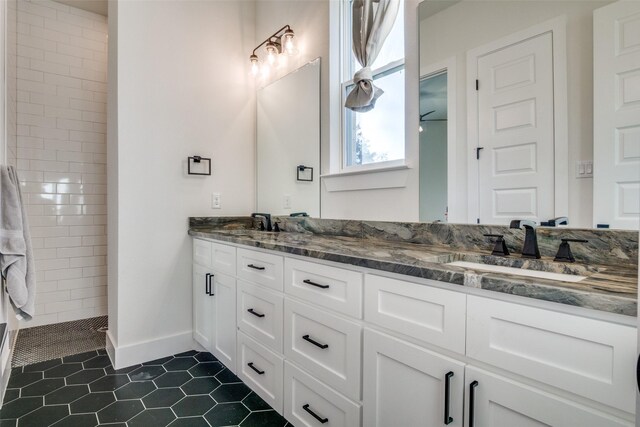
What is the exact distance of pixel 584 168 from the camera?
45.7 inches

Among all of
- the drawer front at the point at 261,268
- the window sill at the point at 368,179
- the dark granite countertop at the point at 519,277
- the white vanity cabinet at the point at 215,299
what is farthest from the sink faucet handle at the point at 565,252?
the white vanity cabinet at the point at 215,299

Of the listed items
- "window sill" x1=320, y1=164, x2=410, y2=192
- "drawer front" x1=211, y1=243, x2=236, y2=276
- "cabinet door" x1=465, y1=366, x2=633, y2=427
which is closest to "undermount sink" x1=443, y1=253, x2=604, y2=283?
"cabinet door" x1=465, y1=366, x2=633, y2=427

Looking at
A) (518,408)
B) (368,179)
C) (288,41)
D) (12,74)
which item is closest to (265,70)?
(288,41)

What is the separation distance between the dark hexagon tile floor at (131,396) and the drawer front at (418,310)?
0.92 m

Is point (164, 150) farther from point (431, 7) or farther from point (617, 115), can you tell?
point (617, 115)

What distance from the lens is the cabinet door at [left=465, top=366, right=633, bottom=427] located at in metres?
0.70

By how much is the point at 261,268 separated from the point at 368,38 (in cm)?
138

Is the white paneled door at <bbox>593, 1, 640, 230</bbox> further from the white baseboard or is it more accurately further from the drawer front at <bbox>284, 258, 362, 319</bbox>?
the white baseboard

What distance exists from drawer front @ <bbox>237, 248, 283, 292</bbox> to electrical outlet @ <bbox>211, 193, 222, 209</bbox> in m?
0.88

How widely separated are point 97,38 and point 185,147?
5.49 ft

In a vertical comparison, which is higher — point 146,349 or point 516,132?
point 516,132

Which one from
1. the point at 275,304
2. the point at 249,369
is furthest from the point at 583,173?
the point at 249,369

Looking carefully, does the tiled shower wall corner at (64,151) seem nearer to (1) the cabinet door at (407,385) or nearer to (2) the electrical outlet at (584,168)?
(1) the cabinet door at (407,385)

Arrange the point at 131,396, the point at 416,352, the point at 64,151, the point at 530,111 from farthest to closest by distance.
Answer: the point at 64,151, the point at 131,396, the point at 530,111, the point at 416,352
